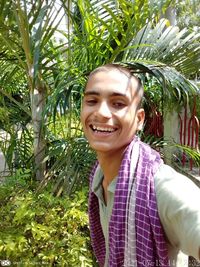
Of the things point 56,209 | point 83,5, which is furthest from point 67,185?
point 83,5

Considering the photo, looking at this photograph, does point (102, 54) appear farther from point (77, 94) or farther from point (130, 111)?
point (130, 111)

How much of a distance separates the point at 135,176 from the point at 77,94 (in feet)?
5.27

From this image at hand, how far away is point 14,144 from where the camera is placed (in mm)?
2641

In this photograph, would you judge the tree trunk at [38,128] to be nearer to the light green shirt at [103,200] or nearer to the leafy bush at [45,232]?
the leafy bush at [45,232]

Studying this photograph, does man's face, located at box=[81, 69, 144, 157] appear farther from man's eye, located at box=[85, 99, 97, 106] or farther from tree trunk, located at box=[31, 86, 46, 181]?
tree trunk, located at box=[31, 86, 46, 181]

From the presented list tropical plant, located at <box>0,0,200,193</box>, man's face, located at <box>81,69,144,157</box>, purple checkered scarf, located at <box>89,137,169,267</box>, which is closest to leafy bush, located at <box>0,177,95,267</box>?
tropical plant, located at <box>0,0,200,193</box>

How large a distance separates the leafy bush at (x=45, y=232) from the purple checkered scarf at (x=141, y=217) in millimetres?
662

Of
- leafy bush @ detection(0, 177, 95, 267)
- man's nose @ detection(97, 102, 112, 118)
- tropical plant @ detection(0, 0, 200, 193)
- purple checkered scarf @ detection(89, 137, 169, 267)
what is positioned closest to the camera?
purple checkered scarf @ detection(89, 137, 169, 267)

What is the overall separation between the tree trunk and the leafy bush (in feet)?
1.36

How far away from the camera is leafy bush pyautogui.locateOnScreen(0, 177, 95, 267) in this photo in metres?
1.59

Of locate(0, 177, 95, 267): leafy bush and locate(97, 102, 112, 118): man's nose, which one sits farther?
locate(0, 177, 95, 267): leafy bush

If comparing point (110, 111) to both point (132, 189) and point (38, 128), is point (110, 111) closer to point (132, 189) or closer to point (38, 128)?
point (132, 189)

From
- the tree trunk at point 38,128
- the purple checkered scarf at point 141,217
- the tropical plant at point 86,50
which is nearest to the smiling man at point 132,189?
the purple checkered scarf at point 141,217

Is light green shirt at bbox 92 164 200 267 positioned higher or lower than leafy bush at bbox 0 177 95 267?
higher
